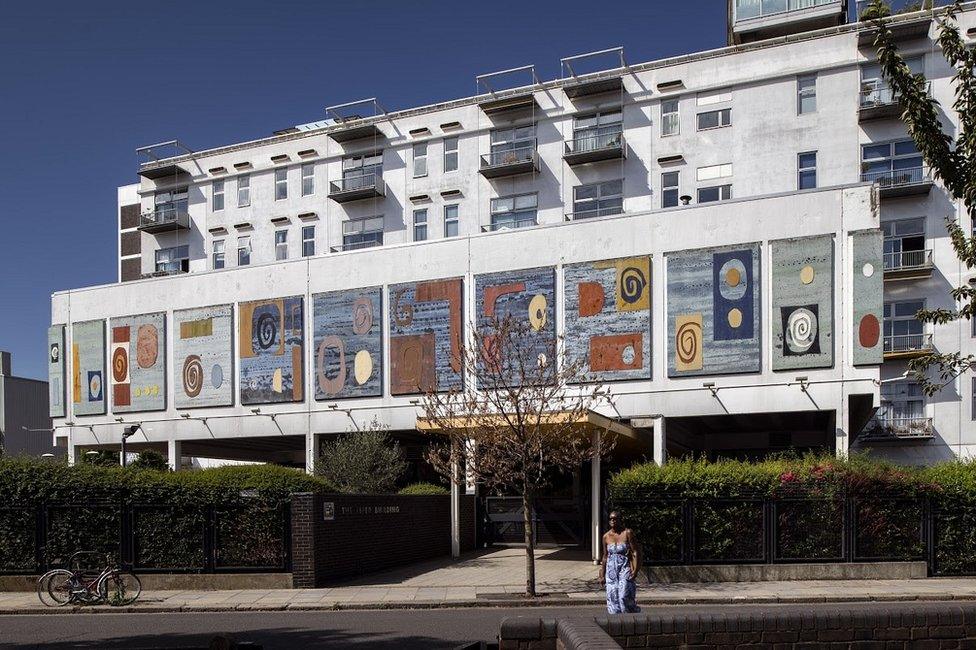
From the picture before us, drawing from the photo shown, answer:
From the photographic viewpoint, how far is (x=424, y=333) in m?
34.8

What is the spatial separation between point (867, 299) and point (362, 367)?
752 inches

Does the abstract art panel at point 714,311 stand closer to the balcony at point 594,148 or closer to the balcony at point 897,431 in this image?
the balcony at point 897,431

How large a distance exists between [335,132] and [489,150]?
9.94m

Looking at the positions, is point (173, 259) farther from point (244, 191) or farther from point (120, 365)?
point (120, 365)

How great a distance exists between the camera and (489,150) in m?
50.2

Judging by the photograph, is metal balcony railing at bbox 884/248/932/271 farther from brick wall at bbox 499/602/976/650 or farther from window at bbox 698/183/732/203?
brick wall at bbox 499/602/976/650

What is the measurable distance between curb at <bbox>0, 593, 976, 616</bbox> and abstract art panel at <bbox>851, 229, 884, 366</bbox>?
44.5 ft

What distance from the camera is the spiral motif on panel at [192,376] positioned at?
1559 inches

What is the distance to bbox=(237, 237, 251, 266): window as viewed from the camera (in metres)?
56.9

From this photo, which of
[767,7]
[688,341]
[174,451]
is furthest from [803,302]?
[174,451]

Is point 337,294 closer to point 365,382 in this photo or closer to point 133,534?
point 365,382

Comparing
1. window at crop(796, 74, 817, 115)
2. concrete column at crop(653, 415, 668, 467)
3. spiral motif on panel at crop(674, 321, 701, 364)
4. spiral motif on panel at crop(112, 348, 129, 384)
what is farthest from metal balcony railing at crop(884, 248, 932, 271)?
spiral motif on panel at crop(112, 348, 129, 384)

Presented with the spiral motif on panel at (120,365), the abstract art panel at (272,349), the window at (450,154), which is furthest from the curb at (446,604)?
the window at (450,154)

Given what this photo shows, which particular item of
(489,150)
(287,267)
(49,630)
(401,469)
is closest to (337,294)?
(287,267)
